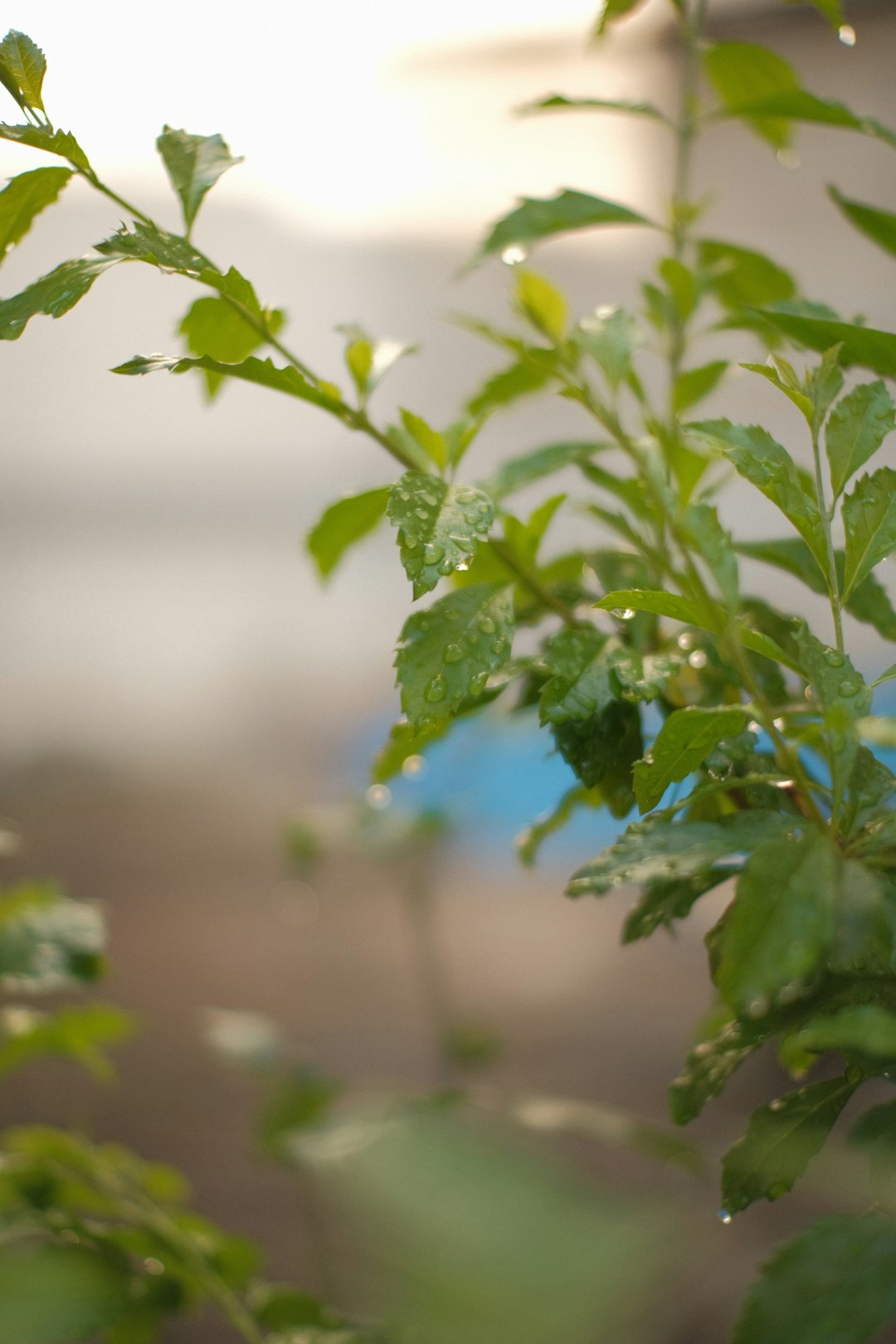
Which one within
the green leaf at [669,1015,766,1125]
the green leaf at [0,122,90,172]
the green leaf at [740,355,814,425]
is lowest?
the green leaf at [669,1015,766,1125]

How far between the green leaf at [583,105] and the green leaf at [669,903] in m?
0.36

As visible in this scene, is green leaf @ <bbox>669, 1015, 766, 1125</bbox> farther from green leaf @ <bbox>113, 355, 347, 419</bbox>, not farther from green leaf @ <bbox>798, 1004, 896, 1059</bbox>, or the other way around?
green leaf @ <bbox>113, 355, 347, 419</bbox>

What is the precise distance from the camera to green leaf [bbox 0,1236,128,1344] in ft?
1.28

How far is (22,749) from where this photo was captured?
182 centimetres

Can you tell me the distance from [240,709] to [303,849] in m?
0.70

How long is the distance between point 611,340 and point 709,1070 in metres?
0.30

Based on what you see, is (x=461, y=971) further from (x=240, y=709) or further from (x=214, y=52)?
(x=214, y=52)

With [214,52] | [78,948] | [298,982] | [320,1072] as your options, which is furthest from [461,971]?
[214,52]

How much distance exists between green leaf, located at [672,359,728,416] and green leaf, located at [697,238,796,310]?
4 centimetres

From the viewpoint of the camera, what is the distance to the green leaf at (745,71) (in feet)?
1.82

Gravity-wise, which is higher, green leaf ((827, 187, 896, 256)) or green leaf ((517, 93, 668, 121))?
green leaf ((517, 93, 668, 121))

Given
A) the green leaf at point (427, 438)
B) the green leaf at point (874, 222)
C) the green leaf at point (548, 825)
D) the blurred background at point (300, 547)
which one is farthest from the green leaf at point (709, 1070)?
the blurred background at point (300, 547)

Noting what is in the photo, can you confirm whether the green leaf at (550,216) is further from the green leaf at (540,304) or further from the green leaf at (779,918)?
the green leaf at (779,918)

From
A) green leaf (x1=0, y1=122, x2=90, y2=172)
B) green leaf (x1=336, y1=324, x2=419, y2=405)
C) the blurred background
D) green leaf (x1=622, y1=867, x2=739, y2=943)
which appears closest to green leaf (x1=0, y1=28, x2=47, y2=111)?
green leaf (x1=0, y1=122, x2=90, y2=172)
